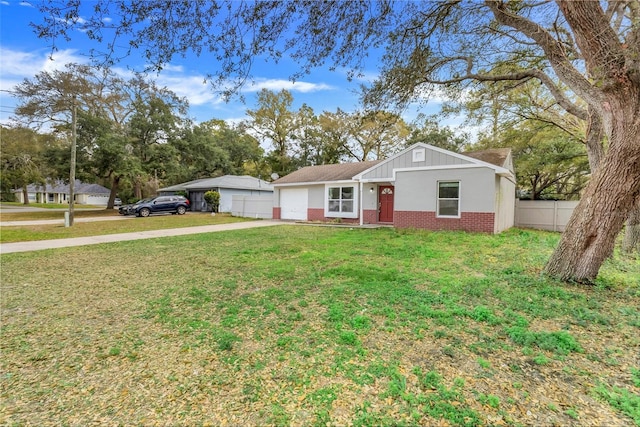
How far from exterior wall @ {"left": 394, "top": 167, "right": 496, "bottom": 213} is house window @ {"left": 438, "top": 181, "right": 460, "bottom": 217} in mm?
178

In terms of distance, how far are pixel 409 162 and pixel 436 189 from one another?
1660mm

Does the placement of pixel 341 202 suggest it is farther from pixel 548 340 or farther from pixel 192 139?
pixel 192 139

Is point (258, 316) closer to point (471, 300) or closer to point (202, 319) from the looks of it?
point (202, 319)

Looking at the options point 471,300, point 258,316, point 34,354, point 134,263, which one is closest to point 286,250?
point 134,263

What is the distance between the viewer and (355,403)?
222 cm

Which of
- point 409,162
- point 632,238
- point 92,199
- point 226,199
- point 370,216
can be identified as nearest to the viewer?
point 632,238

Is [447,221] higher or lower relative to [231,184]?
lower

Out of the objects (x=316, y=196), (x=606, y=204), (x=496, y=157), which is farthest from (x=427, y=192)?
(x=606, y=204)

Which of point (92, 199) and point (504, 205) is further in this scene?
point (92, 199)

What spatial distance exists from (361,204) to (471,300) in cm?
1052

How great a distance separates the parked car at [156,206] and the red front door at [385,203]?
15358 millimetres

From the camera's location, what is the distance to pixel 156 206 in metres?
21.5

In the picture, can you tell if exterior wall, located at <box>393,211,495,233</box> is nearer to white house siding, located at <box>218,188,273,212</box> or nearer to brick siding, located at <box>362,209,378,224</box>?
brick siding, located at <box>362,209,378,224</box>

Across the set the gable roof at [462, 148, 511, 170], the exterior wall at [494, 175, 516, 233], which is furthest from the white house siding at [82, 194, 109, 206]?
the exterior wall at [494, 175, 516, 233]
